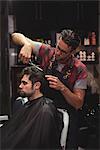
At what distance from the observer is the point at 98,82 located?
1778 mm

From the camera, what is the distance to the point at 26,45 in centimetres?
180

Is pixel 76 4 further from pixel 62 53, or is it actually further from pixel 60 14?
pixel 62 53

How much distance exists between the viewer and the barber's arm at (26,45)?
1.80 metres

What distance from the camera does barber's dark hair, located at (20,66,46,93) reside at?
176 centimetres

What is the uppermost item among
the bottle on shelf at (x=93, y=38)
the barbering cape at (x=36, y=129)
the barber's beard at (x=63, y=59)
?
the bottle on shelf at (x=93, y=38)

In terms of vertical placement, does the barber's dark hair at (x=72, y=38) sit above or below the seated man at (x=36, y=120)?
above

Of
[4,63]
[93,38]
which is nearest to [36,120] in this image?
[4,63]

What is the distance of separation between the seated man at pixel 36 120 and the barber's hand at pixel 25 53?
0.22 ft

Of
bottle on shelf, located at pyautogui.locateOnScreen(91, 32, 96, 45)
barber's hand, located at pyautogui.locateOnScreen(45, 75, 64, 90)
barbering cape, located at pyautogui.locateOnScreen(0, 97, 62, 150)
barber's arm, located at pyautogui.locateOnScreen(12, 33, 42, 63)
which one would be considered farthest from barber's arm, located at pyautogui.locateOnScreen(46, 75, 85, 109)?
bottle on shelf, located at pyautogui.locateOnScreen(91, 32, 96, 45)

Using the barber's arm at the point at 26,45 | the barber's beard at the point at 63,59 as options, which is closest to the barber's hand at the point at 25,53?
the barber's arm at the point at 26,45

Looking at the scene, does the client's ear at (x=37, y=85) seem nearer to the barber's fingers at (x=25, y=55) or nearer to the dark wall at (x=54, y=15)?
the barber's fingers at (x=25, y=55)

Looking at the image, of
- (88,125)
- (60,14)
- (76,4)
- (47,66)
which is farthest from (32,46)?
(88,125)

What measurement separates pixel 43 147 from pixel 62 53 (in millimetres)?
689

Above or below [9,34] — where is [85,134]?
below
